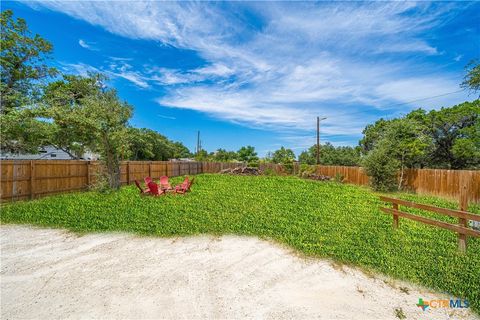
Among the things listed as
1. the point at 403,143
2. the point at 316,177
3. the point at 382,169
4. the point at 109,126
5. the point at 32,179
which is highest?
the point at 109,126

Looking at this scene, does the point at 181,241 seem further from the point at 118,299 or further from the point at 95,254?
the point at 118,299

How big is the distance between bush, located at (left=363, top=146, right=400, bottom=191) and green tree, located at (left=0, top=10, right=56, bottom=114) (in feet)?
64.1

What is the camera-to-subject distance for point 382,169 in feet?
47.4

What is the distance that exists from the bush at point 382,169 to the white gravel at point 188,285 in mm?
12750

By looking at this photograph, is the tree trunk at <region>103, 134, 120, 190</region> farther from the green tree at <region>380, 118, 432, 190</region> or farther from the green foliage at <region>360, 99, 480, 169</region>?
the green foliage at <region>360, 99, 480, 169</region>

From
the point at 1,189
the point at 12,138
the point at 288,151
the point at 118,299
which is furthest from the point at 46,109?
the point at 288,151

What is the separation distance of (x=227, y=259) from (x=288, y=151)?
33.8m

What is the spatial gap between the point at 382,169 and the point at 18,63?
70.8 feet

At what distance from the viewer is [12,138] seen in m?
13.0

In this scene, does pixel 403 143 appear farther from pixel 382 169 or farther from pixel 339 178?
pixel 339 178

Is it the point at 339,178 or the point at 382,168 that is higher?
the point at 382,168

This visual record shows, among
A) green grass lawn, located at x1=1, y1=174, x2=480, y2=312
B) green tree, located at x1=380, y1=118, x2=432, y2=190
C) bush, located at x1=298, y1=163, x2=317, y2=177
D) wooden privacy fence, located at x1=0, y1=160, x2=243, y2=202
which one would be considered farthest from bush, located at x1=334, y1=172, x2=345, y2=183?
wooden privacy fence, located at x1=0, y1=160, x2=243, y2=202

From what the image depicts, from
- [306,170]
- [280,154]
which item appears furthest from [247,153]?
[306,170]

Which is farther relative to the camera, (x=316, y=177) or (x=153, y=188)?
(x=316, y=177)
